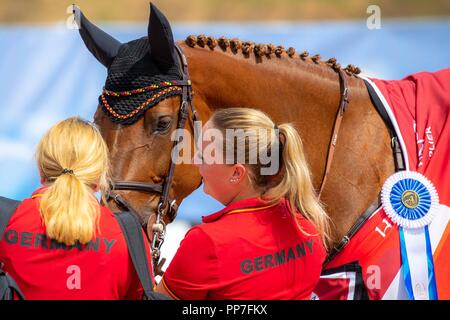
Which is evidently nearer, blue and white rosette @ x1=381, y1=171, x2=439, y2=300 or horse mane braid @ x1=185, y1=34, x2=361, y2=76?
blue and white rosette @ x1=381, y1=171, x2=439, y2=300

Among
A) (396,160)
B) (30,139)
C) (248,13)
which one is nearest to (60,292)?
(396,160)

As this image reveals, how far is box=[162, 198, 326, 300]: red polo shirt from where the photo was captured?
6.30 ft

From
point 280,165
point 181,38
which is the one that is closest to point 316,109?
point 280,165

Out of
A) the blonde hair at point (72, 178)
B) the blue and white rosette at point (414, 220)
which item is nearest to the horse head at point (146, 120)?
the blonde hair at point (72, 178)

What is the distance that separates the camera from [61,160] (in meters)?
2.04

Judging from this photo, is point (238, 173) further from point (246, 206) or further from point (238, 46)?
point (238, 46)

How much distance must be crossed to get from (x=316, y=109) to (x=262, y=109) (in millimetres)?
252

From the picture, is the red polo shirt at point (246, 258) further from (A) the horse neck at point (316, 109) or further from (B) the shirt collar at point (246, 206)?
(A) the horse neck at point (316, 109)

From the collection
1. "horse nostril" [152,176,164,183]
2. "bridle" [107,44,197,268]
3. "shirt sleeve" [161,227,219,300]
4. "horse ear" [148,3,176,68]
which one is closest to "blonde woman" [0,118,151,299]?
"shirt sleeve" [161,227,219,300]

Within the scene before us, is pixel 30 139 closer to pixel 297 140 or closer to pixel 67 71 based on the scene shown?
pixel 67 71

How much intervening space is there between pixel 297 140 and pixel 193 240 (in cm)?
47

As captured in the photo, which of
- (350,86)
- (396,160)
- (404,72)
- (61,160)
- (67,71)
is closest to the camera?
(61,160)

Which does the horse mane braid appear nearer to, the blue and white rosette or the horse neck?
the horse neck

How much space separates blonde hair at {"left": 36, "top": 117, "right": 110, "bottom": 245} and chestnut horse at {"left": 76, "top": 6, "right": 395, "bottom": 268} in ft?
1.89
